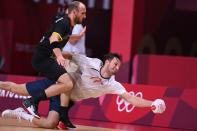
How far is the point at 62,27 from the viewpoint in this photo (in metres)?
8.36

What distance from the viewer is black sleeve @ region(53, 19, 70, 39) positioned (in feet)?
27.3

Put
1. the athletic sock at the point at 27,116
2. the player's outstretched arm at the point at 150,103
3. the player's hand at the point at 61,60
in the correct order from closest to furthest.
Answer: the player's outstretched arm at the point at 150,103, the player's hand at the point at 61,60, the athletic sock at the point at 27,116

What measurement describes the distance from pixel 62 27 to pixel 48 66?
0.60 meters

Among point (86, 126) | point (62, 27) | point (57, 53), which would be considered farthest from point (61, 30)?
point (86, 126)

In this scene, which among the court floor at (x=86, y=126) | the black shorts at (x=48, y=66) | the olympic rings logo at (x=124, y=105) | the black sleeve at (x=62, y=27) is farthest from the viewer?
the olympic rings logo at (x=124, y=105)

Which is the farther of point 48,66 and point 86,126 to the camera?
point 86,126

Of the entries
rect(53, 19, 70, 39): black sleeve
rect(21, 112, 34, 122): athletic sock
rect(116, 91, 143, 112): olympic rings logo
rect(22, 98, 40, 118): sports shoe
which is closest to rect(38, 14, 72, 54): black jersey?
rect(53, 19, 70, 39): black sleeve

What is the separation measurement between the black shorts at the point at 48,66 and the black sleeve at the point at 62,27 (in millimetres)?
410

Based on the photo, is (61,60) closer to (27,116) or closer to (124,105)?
(27,116)

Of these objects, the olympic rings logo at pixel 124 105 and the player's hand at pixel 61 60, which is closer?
the player's hand at pixel 61 60

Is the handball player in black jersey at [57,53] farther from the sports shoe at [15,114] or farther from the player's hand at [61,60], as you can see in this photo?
the sports shoe at [15,114]

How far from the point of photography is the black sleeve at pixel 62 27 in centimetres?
833

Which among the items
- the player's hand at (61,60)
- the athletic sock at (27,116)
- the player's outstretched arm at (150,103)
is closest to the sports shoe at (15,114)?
the athletic sock at (27,116)

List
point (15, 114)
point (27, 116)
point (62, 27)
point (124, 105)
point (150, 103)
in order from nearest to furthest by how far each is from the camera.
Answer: point (150, 103)
point (62, 27)
point (27, 116)
point (15, 114)
point (124, 105)
